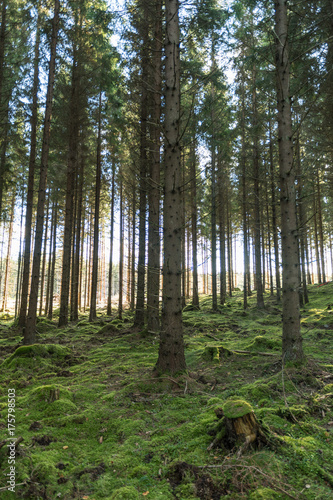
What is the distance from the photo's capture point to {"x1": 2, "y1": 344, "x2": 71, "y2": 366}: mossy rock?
23.0ft

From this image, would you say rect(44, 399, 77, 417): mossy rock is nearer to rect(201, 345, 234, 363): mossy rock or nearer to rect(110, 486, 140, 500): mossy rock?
rect(110, 486, 140, 500): mossy rock

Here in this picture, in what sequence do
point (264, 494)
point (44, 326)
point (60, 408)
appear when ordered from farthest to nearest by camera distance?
1. point (44, 326)
2. point (60, 408)
3. point (264, 494)

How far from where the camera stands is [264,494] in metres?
2.24

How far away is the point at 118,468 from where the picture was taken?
9.43 ft

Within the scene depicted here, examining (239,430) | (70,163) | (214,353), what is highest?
(70,163)

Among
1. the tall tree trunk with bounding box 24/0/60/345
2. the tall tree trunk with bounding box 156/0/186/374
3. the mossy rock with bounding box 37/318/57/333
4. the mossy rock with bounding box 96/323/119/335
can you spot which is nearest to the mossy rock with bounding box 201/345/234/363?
the tall tree trunk with bounding box 156/0/186/374

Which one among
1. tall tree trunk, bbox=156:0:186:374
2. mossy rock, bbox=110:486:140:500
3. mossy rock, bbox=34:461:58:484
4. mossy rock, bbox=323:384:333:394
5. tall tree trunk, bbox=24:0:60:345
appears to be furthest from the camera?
tall tree trunk, bbox=24:0:60:345

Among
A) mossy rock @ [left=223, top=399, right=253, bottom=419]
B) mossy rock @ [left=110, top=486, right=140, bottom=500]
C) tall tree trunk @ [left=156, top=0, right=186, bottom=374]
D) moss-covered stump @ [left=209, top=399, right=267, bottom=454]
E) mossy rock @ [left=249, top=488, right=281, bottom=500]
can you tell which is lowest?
mossy rock @ [left=110, top=486, right=140, bottom=500]

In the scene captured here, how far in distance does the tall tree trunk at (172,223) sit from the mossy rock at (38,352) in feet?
12.6

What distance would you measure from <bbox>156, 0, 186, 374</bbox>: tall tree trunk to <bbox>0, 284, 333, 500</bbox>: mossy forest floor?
0.50 metres

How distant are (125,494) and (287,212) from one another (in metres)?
5.17

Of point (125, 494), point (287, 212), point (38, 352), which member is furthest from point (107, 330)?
point (125, 494)

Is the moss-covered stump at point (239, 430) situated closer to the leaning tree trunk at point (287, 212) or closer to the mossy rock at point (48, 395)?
the leaning tree trunk at point (287, 212)

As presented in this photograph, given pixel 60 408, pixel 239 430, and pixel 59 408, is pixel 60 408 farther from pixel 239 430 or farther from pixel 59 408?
pixel 239 430
